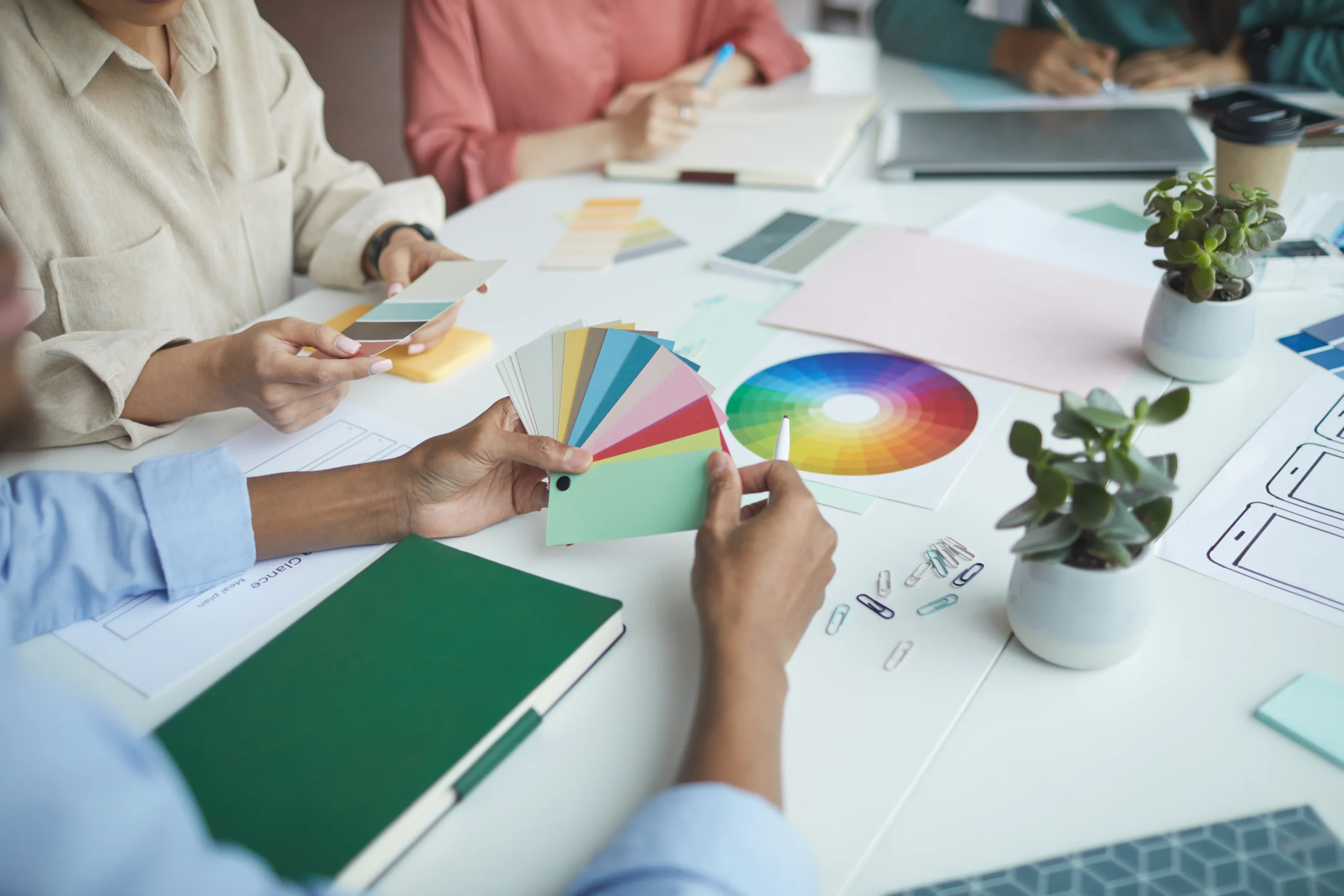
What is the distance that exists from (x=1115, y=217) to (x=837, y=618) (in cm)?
99

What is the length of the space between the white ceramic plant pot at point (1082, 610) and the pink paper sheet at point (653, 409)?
33 centimetres

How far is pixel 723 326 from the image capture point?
1.21m

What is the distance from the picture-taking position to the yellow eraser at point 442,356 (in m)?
1.15

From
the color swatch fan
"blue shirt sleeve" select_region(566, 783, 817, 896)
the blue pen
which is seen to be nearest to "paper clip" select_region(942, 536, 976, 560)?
the color swatch fan

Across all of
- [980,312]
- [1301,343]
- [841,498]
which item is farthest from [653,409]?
[1301,343]

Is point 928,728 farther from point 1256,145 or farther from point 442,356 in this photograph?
point 1256,145

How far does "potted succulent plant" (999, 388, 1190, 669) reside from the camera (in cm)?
63

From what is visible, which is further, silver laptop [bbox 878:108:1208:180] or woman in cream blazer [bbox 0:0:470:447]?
silver laptop [bbox 878:108:1208:180]

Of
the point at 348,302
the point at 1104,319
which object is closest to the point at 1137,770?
the point at 1104,319

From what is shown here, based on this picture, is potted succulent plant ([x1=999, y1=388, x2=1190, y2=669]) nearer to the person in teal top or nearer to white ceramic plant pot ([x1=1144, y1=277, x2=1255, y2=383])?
white ceramic plant pot ([x1=1144, y1=277, x2=1255, y2=383])

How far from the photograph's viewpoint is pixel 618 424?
87 cm

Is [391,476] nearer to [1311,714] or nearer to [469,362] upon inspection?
[469,362]

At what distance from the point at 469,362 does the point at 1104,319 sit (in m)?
0.82

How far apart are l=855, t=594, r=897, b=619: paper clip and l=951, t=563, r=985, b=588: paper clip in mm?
68
